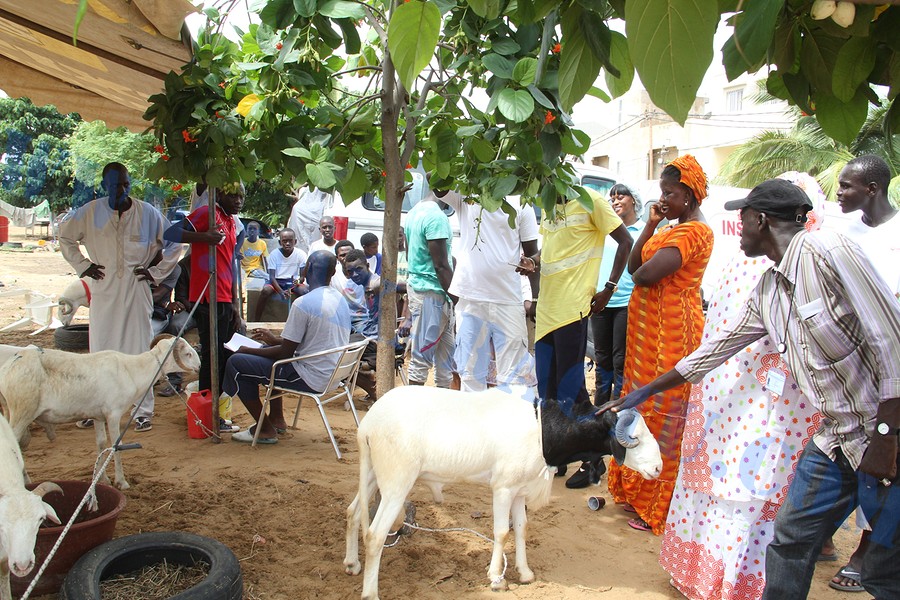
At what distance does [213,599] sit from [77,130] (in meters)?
35.8

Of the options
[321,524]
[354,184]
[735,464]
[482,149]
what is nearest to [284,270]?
[321,524]

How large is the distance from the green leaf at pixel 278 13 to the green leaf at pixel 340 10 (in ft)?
0.43

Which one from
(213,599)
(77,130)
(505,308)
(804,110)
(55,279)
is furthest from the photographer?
(77,130)

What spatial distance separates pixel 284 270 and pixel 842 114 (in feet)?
28.1

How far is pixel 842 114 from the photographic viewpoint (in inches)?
50.1

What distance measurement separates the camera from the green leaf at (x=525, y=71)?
7.38 feet

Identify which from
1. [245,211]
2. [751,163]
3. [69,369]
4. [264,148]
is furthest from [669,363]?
[245,211]

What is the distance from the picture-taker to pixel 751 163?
18938 mm

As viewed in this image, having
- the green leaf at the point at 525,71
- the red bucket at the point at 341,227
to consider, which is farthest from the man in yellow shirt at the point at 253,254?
the green leaf at the point at 525,71

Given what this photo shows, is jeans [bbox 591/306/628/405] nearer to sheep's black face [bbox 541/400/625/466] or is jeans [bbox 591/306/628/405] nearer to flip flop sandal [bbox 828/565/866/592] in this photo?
flip flop sandal [bbox 828/565/866/592]

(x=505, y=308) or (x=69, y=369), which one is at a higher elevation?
(x=505, y=308)

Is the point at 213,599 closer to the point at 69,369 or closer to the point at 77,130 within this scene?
the point at 69,369

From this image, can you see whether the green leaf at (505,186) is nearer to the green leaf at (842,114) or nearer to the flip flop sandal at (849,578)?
the green leaf at (842,114)

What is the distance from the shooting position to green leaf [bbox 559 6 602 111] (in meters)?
1.10
